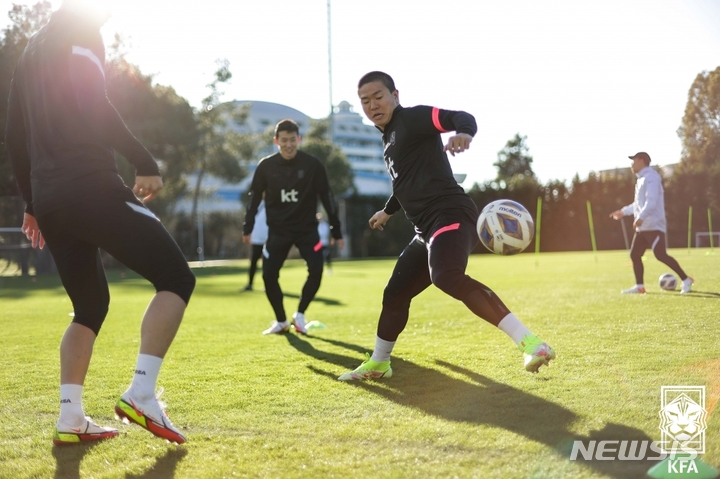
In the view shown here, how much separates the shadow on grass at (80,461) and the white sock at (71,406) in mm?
121

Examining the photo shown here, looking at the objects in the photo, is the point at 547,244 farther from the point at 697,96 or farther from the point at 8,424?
the point at 8,424

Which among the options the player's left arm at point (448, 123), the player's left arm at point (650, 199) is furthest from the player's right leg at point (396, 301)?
the player's left arm at point (650, 199)

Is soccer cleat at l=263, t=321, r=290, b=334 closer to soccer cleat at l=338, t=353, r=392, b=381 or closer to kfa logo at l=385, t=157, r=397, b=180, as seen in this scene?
soccer cleat at l=338, t=353, r=392, b=381

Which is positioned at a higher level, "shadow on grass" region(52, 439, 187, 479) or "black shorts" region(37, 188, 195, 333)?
"black shorts" region(37, 188, 195, 333)

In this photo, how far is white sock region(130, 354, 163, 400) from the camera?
10.1 ft

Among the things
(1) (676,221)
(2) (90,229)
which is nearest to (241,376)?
(2) (90,229)

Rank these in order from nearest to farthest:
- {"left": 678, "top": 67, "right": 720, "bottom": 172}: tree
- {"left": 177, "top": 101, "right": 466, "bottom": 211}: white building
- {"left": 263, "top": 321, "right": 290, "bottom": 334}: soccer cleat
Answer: {"left": 263, "top": 321, "right": 290, "bottom": 334}: soccer cleat, {"left": 678, "top": 67, "right": 720, "bottom": 172}: tree, {"left": 177, "top": 101, "right": 466, "bottom": 211}: white building

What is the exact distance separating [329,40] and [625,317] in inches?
1546

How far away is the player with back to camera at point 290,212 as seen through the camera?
24.1 feet

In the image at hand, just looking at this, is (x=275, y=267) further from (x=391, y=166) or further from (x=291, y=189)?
(x=391, y=166)

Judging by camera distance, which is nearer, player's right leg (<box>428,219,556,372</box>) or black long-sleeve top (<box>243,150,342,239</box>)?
player's right leg (<box>428,219,556,372</box>)

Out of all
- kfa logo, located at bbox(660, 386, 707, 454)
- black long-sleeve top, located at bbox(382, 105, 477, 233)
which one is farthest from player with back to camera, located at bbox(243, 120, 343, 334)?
kfa logo, located at bbox(660, 386, 707, 454)

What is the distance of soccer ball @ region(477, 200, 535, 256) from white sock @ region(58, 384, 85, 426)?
2801 millimetres

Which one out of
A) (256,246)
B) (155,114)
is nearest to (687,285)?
(256,246)
